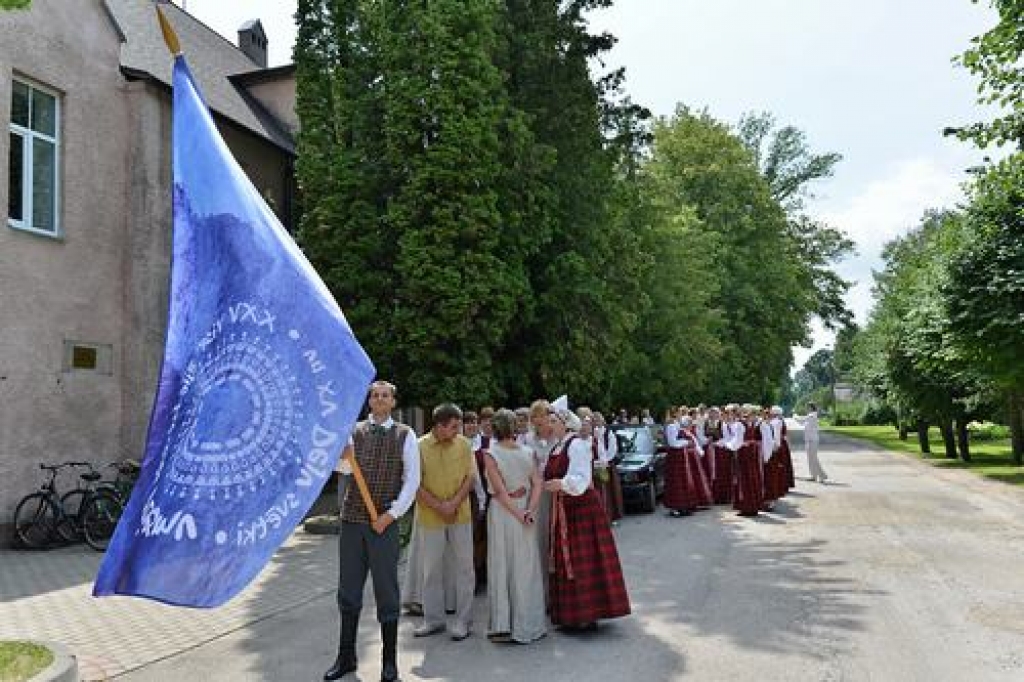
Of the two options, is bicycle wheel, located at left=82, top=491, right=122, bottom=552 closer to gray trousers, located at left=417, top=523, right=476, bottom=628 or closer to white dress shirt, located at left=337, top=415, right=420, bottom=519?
gray trousers, located at left=417, top=523, right=476, bottom=628

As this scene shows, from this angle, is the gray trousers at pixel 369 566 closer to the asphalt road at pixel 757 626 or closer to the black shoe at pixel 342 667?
the black shoe at pixel 342 667

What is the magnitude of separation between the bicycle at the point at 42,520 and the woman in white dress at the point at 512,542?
8460 millimetres

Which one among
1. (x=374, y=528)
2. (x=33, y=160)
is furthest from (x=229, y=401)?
(x=33, y=160)

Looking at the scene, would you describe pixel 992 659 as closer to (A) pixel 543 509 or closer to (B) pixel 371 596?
(A) pixel 543 509

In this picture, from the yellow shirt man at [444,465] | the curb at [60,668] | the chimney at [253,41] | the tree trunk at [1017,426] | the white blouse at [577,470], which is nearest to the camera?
the curb at [60,668]

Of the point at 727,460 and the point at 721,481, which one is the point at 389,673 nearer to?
the point at 727,460

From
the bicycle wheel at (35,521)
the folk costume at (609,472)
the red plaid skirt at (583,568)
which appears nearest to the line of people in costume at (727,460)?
the folk costume at (609,472)

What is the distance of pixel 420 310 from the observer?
54.2ft

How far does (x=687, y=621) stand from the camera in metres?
7.86

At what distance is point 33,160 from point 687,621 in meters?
12.2

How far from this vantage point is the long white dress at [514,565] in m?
7.27

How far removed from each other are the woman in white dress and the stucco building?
8907 mm

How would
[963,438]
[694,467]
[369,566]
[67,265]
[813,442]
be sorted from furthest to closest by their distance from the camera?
[963,438] < [813,442] < [694,467] < [67,265] < [369,566]

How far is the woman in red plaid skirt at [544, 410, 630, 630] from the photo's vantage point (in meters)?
7.41
